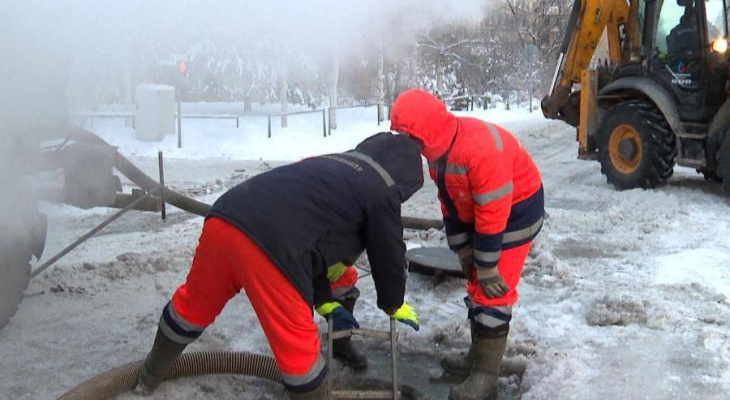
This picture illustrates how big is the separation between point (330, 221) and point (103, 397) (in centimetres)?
138

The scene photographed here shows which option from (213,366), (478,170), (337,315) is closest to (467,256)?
(478,170)

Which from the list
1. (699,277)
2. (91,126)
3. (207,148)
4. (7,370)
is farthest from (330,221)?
(207,148)

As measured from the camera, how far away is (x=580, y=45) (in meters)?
9.75

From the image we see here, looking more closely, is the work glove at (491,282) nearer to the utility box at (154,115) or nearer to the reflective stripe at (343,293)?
the reflective stripe at (343,293)

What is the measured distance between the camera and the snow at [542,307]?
3.58 m

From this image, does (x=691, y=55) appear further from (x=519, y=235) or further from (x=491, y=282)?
(x=491, y=282)

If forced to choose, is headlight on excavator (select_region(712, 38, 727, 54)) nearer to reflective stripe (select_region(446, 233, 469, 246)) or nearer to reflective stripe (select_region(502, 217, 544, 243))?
reflective stripe (select_region(502, 217, 544, 243))

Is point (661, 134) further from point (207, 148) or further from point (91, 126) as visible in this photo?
point (207, 148)

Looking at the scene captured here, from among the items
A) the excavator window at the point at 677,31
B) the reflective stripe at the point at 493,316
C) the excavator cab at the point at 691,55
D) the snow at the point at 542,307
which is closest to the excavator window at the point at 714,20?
the excavator cab at the point at 691,55

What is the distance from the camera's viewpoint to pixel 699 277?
16.9 ft

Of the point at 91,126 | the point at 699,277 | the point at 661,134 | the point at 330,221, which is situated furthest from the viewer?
the point at 661,134

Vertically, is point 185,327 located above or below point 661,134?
below

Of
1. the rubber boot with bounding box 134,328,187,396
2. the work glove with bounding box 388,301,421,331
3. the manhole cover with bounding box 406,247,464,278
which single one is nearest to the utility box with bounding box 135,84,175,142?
the manhole cover with bounding box 406,247,464,278

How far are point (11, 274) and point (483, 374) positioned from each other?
250 centimetres
